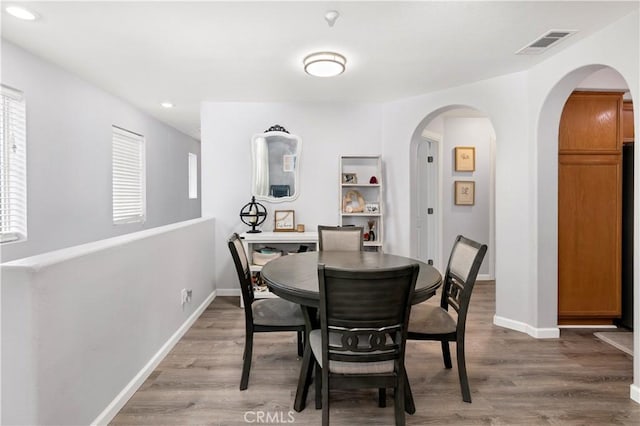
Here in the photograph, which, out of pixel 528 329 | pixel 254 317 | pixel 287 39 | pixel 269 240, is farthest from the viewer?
pixel 269 240

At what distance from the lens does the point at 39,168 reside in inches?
112

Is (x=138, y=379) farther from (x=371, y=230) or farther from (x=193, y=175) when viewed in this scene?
(x=193, y=175)

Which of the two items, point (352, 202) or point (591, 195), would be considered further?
point (352, 202)

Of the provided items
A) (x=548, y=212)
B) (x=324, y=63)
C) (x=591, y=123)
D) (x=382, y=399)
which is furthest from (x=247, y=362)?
(x=591, y=123)

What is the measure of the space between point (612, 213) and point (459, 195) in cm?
198

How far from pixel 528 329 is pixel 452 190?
7.59ft

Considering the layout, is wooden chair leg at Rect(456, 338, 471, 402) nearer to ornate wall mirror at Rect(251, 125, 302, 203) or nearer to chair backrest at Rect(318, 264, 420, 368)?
chair backrest at Rect(318, 264, 420, 368)

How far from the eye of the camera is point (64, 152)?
3.13 m

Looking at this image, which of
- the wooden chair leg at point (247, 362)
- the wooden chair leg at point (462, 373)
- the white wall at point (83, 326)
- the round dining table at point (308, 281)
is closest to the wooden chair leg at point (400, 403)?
the round dining table at point (308, 281)

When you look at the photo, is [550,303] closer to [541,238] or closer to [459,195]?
[541,238]

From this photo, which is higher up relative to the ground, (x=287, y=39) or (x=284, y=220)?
(x=287, y=39)

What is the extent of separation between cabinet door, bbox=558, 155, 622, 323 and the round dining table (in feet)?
5.52

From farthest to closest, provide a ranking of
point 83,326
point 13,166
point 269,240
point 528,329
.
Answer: point 269,240, point 528,329, point 13,166, point 83,326

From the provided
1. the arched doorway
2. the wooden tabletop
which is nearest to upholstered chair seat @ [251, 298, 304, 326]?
the wooden tabletop
